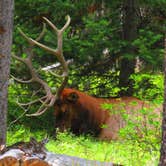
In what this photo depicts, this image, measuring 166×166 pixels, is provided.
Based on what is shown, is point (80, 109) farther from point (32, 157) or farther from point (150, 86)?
point (32, 157)

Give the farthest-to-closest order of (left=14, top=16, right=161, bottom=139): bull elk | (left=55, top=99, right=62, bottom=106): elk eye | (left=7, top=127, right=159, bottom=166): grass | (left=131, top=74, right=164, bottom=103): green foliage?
(left=55, top=99, right=62, bottom=106): elk eye < (left=14, top=16, right=161, bottom=139): bull elk < (left=131, top=74, right=164, bottom=103): green foliage < (left=7, top=127, right=159, bottom=166): grass

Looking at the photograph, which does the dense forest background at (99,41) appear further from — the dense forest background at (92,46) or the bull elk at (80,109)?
the bull elk at (80,109)

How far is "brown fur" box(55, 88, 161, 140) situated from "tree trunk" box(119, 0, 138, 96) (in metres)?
0.59

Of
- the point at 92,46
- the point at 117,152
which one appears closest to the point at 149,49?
the point at 92,46

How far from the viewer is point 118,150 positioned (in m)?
9.64

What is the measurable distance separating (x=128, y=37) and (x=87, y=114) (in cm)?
169

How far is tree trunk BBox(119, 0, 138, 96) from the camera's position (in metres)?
13.2

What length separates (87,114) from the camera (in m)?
13.1

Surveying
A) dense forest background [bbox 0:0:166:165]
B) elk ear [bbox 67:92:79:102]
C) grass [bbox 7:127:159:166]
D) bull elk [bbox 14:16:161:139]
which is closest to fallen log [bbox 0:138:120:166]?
grass [bbox 7:127:159:166]

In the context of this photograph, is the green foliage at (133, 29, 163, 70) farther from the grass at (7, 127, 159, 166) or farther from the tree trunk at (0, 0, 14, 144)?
the tree trunk at (0, 0, 14, 144)

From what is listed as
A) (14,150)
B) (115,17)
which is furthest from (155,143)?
(115,17)

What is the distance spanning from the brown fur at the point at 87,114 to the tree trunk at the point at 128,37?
23.3 inches

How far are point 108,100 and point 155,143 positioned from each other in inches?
159

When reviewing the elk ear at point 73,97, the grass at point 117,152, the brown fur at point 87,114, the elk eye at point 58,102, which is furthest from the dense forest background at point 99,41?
the grass at point 117,152
